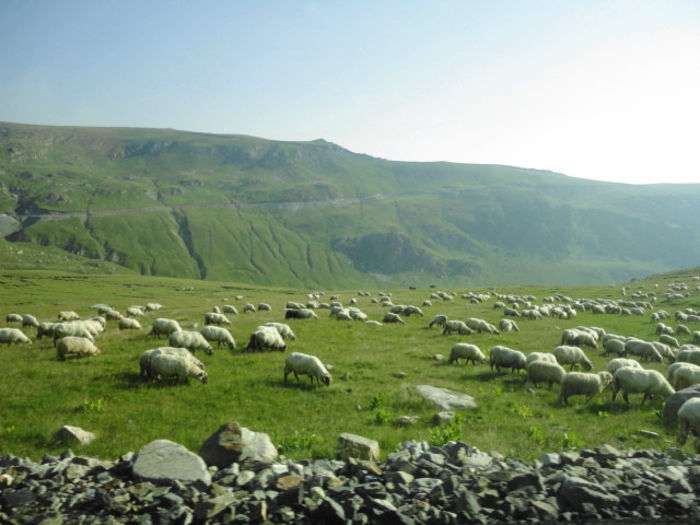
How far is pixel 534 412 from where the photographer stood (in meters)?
14.6

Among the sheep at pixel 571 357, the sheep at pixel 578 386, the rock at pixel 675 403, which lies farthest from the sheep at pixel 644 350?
the sheep at pixel 578 386

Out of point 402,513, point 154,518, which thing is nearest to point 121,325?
point 154,518

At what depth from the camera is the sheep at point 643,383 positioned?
1628cm

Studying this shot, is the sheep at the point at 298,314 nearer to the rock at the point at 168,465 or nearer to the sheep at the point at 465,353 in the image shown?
the sheep at the point at 465,353

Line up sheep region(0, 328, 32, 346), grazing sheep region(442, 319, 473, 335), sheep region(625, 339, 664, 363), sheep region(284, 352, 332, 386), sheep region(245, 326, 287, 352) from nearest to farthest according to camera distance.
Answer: sheep region(284, 352, 332, 386)
sheep region(245, 326, 287, 352)
sheep region(0, 328, 32, 346)
sheep region(625, 339, 664, 363)
grazing sheep region(442, 319, 473, 335)

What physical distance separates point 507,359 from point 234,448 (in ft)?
52.5

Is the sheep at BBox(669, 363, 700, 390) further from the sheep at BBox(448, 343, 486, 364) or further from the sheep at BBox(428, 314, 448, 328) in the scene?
the sheep at BBox(428, 314, 448, 328)

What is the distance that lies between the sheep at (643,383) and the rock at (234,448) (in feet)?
49.6

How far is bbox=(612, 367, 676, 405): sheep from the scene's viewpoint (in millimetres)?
16281

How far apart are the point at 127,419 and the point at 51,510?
4.81m

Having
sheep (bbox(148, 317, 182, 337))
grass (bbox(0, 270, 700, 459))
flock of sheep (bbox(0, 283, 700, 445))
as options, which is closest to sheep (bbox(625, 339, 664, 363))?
flock of sheep (bbox(0, 283, 700, 445))

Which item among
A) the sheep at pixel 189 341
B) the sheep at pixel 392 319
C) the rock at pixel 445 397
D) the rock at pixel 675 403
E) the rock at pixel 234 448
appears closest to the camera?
the rock at pixel 234 448

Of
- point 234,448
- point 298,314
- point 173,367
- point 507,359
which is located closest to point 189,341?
point 173,367

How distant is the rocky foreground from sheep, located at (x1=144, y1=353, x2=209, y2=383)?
6356 mm
